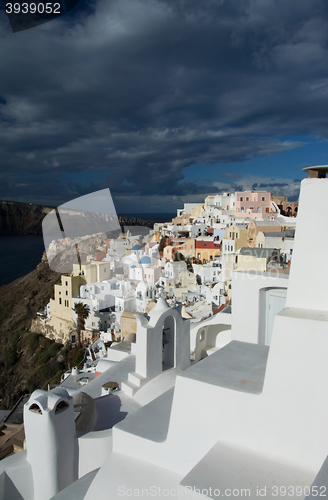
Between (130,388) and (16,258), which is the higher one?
(130,388)

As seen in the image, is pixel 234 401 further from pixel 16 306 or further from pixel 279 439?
pixel 16 306

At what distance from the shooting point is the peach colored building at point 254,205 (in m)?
37.0

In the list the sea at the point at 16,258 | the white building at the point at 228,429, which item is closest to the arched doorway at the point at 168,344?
the white building at the point at 228,429

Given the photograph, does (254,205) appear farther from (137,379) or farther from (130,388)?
(130,388)

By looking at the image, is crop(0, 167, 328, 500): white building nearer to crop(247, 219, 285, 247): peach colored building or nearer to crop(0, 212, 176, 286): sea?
crop(247, 219, 285, 247): peach colored building

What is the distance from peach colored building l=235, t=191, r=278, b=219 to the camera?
37.0 metres

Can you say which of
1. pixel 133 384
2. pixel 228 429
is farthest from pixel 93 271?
pixel 228 429

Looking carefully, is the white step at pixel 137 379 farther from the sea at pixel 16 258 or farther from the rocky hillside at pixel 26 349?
the sea at pixel 16 258

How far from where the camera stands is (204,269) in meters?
24.5

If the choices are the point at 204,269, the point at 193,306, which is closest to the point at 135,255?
the point at 204,269

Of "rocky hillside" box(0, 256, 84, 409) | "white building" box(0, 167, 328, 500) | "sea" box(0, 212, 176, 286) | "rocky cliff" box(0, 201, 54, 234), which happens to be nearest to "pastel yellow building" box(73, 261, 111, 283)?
"rocky hillside" box(0, 256, 84, 409)

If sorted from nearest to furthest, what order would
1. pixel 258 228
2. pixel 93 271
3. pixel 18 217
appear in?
pixel 93 271
pixel 258 228
pixel 18 217

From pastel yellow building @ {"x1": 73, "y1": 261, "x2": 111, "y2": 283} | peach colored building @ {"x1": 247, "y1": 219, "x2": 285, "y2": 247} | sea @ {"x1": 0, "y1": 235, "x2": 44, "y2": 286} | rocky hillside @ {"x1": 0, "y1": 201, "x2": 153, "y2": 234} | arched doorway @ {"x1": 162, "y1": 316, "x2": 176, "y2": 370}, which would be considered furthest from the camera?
rocky hillside @ {"x1": 0, "y1": 201, "x2": 153, "y2": 234}

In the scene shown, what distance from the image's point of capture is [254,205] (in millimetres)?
38344
